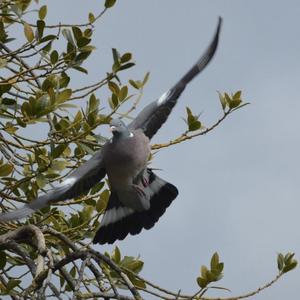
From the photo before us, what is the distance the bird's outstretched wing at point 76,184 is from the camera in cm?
470

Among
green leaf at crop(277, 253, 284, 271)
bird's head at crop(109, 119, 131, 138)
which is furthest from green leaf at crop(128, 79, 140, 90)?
green leaf at crop(277, 253, 284, 271)

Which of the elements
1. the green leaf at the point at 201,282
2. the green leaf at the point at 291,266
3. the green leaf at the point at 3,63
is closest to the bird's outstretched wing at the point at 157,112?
the green leaf at the point at 3,63

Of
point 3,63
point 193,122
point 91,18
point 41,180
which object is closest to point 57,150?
point 41,180

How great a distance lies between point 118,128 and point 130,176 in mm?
346

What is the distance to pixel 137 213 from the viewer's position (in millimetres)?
5719

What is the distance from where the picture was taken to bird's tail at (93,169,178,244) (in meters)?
5.30

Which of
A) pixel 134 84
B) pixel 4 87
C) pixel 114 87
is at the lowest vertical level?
pixel 4 87

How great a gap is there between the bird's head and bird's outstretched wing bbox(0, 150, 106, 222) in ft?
0.54

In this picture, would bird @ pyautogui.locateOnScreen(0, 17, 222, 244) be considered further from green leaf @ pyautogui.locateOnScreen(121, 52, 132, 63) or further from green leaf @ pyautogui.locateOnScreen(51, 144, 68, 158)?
green leaf @ pyautogui.locateOnScreen(51, 144, 68, 158)

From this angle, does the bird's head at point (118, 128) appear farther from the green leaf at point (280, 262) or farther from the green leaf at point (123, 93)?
the green leaf at point (280, 262)

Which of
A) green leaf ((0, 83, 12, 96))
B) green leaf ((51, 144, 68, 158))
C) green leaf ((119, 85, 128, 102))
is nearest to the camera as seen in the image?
green leaf ((51, 144, 68, 158))

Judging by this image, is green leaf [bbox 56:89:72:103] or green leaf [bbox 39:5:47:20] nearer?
green leaf [bbox 56:89:72:103]

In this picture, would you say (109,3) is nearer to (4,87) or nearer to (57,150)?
(4,87)

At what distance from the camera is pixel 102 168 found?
5414 mm
